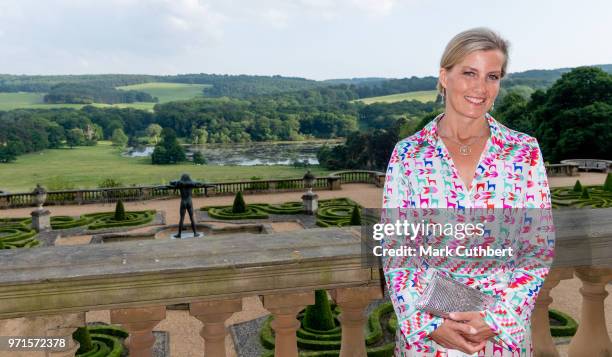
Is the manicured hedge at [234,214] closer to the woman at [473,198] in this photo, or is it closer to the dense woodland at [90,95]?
the woman at [473,198]

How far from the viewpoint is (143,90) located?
160 metres

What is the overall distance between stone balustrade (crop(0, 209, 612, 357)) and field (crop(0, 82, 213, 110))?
118 m

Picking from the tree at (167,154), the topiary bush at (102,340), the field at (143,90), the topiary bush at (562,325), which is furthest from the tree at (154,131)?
the topiary bush at (562,325)

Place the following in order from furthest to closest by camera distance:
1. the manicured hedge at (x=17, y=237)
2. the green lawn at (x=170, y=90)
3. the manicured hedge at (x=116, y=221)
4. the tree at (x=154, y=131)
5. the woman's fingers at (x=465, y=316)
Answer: the green lawn at (x=170, y=90)
the tree at (x=154, y=131)
the manicured hedge at (x=116, y=221)
the manicured hedge at (x=17, y=237)
the woman's fingers at (x=465, y=316)

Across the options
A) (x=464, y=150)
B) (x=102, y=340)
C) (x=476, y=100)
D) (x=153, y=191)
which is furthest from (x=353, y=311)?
(x=153, y=191)

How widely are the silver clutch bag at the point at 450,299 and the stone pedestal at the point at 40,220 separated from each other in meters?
21.7

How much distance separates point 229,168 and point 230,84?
369ft

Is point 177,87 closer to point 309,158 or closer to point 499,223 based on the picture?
point 309,158

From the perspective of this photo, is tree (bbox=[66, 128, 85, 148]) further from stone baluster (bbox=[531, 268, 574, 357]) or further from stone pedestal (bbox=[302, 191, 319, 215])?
stone baluster (bbox=[531, 268, 574, 357])

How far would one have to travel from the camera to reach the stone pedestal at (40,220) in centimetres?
2083

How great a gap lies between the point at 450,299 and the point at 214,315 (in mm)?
Result: 1194

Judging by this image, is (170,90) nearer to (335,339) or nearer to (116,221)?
(116,221)

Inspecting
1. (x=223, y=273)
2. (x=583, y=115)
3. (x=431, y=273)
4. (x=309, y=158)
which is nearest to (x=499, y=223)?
(x=431, y=273)

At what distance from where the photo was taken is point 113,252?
261cm
